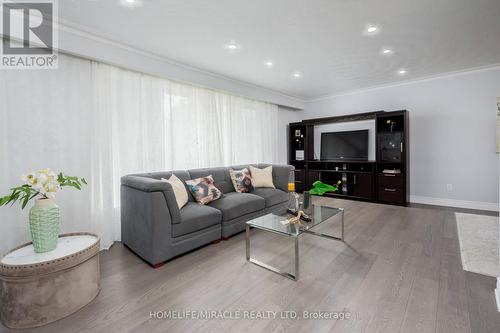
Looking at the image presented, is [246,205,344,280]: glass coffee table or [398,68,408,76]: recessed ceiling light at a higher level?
Answer: [398,68,408,76]: recessed ceiling light

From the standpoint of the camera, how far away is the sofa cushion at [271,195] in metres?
3.56

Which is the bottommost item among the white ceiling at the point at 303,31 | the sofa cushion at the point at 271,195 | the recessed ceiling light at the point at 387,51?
the sofa cushion at the point at 271,195

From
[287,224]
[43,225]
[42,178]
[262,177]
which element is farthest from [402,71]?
[43,225]

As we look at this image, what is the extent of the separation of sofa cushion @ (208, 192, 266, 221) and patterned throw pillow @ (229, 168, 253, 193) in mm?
356

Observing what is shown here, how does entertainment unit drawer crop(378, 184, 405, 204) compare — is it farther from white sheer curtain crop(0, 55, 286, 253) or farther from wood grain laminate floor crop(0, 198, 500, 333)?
white sheer curtain crop(0, 55, 286, 253)

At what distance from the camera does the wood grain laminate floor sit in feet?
4.91

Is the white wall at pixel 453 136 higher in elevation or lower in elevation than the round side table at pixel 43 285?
higher

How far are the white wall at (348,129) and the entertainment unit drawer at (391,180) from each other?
0.58m

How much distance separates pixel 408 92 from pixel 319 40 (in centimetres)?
309

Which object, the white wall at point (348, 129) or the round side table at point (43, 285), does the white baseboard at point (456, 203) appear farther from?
the round side table at point (43, 285)

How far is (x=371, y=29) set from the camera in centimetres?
258

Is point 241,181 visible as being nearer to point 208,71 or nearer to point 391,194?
point 208,71

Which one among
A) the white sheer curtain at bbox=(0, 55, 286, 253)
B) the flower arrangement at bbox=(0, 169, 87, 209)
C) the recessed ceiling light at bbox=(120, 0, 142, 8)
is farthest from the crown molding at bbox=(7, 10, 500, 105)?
the flower arrangement at bbox=(0, 169, 87, 209)

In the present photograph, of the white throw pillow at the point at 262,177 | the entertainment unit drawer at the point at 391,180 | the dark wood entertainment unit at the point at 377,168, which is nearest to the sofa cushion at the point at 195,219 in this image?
the white throw pillow at the point at 262,177
